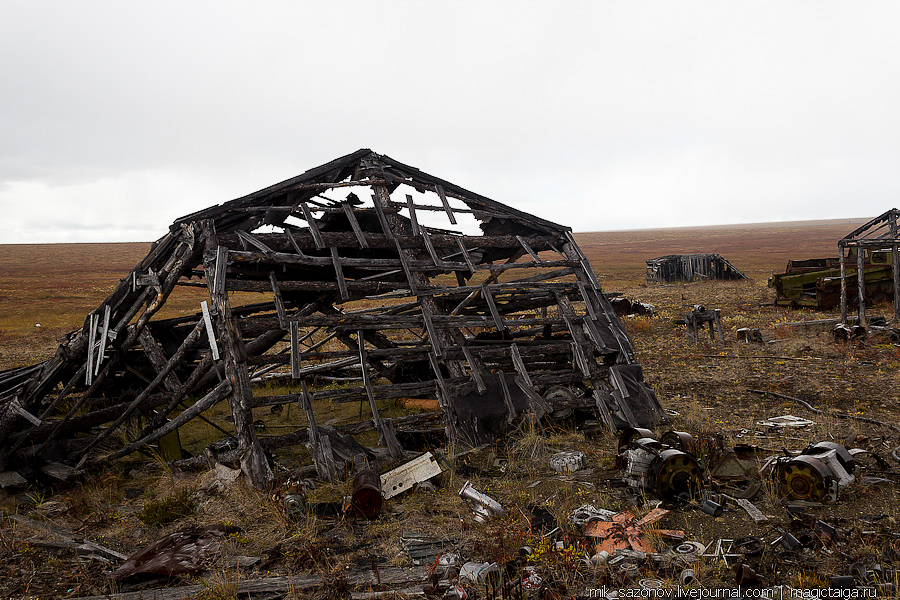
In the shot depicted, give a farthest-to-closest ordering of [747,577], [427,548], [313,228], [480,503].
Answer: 1. [313,228]
2. [480,503]
3. [427,548]
4. [747,577]

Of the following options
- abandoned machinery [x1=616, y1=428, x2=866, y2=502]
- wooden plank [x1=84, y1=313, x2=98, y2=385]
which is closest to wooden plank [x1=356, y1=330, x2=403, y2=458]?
abandoned machinery [x1=616, y1=428, x2=866, y2=502]

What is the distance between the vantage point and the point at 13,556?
5566 millimetres

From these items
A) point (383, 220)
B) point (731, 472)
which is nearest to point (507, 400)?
point (731, 472)

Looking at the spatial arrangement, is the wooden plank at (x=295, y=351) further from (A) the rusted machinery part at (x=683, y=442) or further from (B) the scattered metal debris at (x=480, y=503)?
(A) the rusted machinery part at (x=683, y=442)

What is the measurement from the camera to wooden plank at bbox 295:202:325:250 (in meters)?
8.47

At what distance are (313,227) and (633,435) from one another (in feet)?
18.0

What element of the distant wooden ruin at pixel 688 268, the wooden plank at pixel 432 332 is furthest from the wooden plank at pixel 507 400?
the distant wooden ruin at pixel 688 268

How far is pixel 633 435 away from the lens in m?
7.23

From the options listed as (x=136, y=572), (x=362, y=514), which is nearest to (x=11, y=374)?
(x=136, y=572)

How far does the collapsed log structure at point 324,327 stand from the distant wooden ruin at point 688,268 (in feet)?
106

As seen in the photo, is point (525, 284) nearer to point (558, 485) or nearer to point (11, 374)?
point (558, 485)

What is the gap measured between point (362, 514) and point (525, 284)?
16.2 feet

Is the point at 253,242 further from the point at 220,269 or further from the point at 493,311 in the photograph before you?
the point at 493,311

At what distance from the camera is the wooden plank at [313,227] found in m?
8.47
